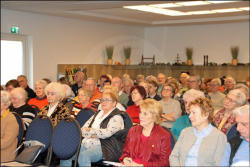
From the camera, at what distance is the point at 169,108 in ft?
19.1

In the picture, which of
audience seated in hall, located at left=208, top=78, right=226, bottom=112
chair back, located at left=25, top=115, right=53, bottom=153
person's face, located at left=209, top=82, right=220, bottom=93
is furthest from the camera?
person's face, located at left=209, top=82, right=220, bottom=93

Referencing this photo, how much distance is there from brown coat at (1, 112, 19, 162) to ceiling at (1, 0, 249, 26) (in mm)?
4724

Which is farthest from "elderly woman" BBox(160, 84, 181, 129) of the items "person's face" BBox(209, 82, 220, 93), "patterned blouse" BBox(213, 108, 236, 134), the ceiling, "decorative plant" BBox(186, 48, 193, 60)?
"decorative plant" BBox(186, 48, 193, 60)

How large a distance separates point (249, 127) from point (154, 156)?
960mm

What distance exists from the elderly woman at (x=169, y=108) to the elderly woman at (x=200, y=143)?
2218mm

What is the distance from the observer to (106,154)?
13.5 ft

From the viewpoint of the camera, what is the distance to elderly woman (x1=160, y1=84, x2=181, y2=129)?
557 centimetres

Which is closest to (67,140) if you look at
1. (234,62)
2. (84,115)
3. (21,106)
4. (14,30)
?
(84,115)

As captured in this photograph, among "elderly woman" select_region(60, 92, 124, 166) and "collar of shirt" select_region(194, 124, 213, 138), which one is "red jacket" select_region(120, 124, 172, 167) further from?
"elderly woman" select_region(60, 92, 124, 166)

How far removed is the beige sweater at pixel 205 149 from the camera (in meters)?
A: 3.10

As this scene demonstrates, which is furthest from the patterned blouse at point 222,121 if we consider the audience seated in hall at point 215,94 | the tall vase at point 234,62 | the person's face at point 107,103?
the tall vase at point 234,62

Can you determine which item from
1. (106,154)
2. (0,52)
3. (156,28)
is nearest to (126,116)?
(106,154)

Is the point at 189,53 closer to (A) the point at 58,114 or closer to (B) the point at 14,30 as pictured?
(B) the point at 14,30

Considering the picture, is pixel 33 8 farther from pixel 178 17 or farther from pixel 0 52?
pixel 178 17
